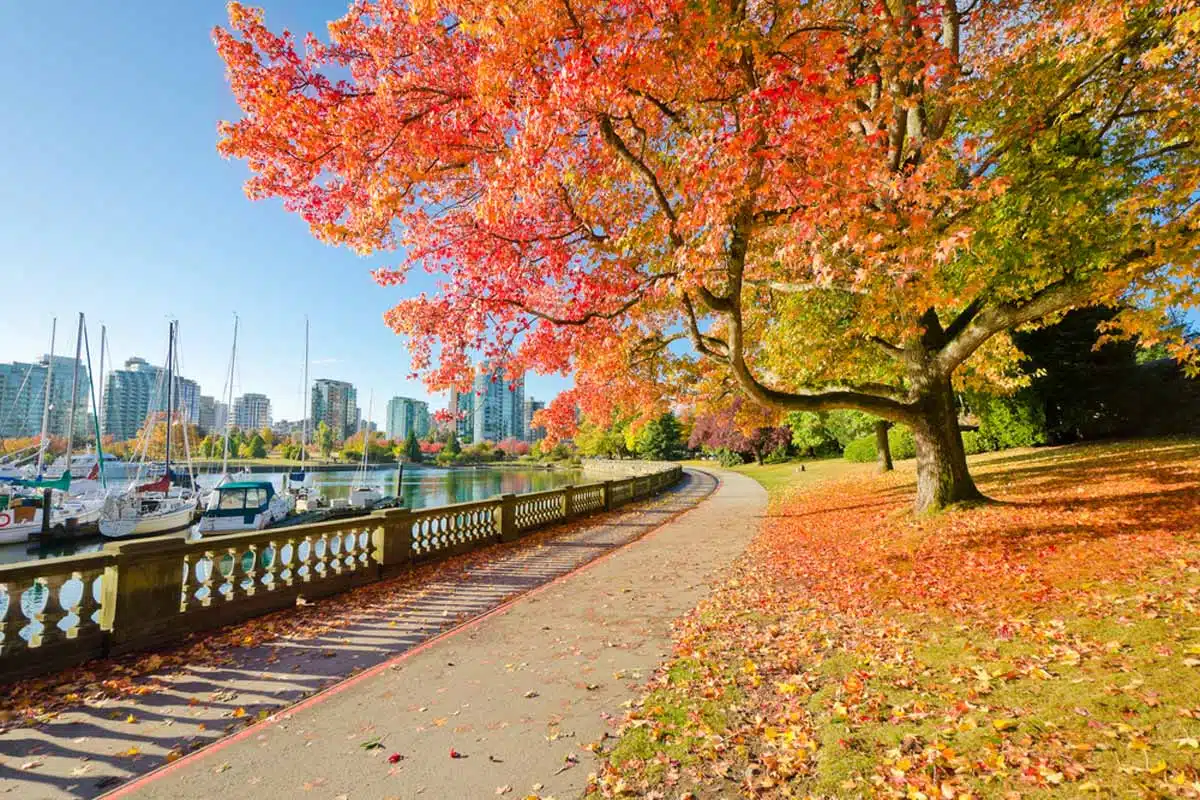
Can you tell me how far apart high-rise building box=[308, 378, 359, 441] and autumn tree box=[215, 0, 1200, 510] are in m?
148

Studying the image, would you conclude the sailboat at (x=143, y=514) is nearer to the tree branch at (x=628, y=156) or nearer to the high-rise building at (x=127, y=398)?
the tree branch at (x=628, y=156)

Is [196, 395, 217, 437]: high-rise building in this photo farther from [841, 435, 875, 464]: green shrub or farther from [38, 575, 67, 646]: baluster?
[38, 575, 67, 646]: baluster

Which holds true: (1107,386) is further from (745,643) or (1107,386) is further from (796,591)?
(745,643)

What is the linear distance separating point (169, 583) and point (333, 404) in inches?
6297

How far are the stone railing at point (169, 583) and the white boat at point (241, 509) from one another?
66.4ft

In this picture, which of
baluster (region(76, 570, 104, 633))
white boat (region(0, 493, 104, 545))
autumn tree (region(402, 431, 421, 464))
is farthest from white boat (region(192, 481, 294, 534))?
autumn tree (region(402, 431, 421, 464))

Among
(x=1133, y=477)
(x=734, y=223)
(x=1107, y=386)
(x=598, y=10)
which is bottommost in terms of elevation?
(x=1133, y=477)

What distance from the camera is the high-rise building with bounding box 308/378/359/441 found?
146375 millimetres

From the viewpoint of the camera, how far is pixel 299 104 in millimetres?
7703

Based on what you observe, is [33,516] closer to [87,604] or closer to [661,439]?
[87,604]

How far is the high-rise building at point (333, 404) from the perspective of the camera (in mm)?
146375

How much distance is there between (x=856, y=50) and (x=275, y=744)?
475 inches

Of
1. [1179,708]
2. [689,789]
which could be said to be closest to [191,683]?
[689,789]

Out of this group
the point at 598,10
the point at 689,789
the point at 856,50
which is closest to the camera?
the point at 689,789
